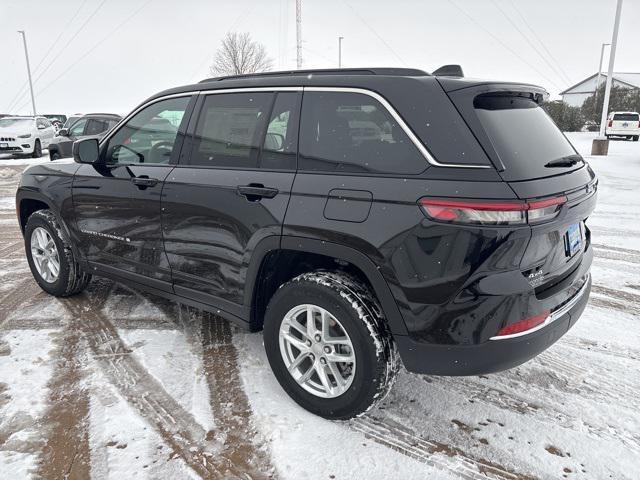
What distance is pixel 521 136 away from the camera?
96.7 inches

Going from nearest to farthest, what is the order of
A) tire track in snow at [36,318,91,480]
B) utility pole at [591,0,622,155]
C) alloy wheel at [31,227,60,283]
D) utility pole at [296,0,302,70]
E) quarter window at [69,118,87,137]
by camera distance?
1. tire track in snow at [36,318,91,480]
2. alloy wheel at [31,227,60,283]
3. quarter window at [69,118,87,137]
4. utility pole at [591,0,622,155]
5. utility pole at [296,0,302,70]

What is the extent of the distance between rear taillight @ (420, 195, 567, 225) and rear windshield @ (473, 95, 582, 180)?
0.14m

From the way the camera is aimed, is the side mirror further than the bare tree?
No

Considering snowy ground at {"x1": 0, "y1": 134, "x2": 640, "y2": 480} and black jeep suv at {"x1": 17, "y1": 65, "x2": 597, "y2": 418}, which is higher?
black jeep suv at {"x1": 17, "y1": 65, "x2": 597, "y2": 418}

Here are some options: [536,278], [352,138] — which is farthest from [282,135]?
[536,278]

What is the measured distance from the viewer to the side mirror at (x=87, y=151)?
3.75 m

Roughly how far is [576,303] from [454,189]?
1.08 metres

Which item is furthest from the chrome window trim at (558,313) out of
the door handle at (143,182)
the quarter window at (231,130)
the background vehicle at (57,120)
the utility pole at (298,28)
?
the utility pole at (298,28)

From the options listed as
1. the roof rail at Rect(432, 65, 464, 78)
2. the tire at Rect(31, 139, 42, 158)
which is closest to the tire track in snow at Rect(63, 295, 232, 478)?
the roof rail at Rect(432, 65, 464, 78)

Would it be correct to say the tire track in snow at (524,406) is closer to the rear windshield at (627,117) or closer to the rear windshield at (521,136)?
the rear windshield at (521,136)

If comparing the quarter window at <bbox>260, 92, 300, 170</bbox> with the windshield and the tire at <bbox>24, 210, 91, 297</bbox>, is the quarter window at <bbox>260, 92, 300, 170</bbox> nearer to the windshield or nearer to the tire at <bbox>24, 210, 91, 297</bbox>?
the tire at <bbox>24, 210, 91, 297</bbox>

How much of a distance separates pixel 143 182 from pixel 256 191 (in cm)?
108

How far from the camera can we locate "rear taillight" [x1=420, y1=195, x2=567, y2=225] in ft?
7.00

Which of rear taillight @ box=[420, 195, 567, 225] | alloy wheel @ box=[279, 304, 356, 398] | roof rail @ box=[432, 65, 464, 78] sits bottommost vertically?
alloy wheel @ box=[279, 304, 356, 398]
